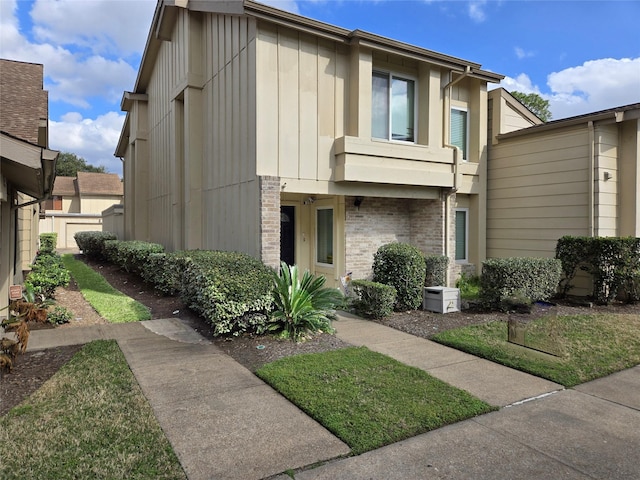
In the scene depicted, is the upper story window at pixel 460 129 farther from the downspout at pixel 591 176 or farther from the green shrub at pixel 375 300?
the green shrub at pixel 375 300

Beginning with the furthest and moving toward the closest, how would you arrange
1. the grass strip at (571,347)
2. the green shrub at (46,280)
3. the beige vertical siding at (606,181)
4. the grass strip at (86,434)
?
the beige vertical siding at (606,181)
the green shrub at (46,280)
the grass strip at (571,347)
the grass strip at (86,434)

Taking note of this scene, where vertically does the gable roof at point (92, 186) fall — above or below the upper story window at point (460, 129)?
above

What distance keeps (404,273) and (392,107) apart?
4015 millimetres

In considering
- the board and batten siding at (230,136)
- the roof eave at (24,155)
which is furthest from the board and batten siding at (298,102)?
the roof eave at (24,155)

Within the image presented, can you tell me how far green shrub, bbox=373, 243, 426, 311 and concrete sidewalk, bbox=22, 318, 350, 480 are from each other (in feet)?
12.9

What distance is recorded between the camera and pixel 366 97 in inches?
363

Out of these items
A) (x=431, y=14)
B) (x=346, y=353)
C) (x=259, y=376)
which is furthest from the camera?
(x=431, y=14)

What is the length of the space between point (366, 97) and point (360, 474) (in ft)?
25.3

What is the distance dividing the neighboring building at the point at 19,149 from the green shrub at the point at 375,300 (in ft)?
18.3

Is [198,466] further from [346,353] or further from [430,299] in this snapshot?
[430,299]

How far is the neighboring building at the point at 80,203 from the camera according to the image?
31.2m

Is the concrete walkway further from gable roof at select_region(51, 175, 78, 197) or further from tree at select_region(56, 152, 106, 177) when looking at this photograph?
tree at select_region(56, 152, 106, 177)

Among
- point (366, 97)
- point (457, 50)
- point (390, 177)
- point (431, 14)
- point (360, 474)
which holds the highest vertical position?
point (431, 14)

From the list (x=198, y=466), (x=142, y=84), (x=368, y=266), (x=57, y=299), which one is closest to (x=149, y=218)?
(x=142, y=84)
